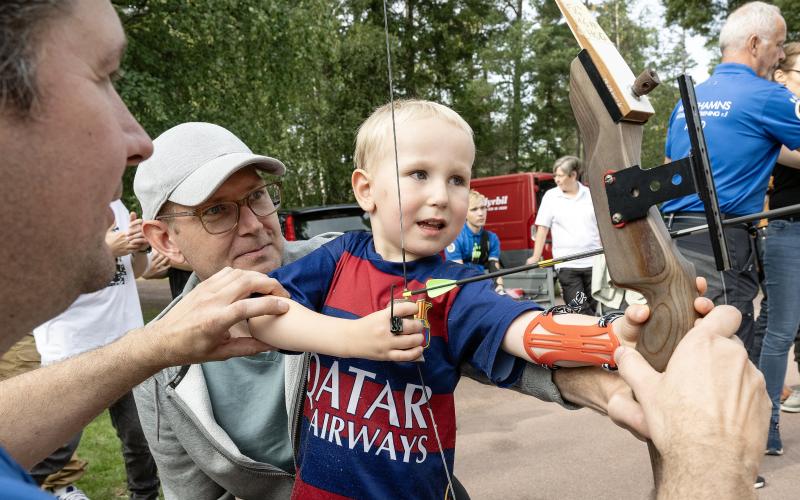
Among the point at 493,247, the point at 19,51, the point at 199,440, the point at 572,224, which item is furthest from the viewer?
the point at 493,247

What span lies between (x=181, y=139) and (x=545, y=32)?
19.4 metres

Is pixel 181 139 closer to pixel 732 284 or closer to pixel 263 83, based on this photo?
pixel 732 284

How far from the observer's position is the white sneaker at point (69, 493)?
3.62 m

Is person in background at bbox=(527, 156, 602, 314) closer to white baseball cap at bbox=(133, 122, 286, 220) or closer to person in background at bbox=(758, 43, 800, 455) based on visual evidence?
person in background at bbox=(758, 43, 800, 455)

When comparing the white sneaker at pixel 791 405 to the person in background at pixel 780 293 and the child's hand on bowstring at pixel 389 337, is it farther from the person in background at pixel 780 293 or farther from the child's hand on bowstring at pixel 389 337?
the child's hand on bowstring at pixel 389 337

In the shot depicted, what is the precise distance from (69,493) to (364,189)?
9.77 feet

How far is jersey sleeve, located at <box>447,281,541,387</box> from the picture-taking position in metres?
1.42

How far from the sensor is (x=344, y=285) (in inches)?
66.0

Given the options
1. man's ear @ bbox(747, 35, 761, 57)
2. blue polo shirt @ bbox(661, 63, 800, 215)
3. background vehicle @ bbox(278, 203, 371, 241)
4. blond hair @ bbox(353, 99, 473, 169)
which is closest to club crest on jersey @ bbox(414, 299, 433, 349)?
blond hair @ bbox(353, 99, 473, 169)

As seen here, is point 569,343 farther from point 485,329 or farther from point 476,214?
point 476,214

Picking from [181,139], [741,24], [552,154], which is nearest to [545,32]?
[552,154]

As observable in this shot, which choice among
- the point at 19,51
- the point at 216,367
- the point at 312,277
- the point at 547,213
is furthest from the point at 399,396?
the point at 547,213

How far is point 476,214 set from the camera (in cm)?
715

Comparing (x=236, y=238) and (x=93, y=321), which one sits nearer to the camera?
(x=236, y=238)
